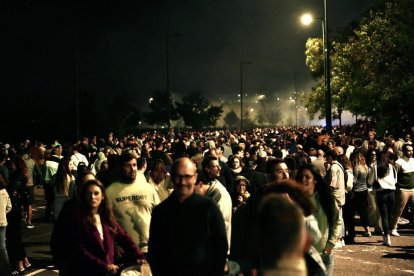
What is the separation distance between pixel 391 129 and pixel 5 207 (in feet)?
75.1

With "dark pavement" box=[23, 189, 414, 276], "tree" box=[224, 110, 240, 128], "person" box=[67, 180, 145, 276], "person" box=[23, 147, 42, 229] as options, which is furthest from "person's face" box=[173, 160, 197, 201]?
"tree" box=[224, 110, 240, 128]

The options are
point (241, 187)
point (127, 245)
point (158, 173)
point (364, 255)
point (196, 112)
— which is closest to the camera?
point (127, 245)

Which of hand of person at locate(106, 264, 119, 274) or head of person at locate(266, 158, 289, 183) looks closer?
hand of person at locate(106, 264, 119, 274)

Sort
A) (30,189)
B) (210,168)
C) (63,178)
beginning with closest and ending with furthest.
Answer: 1. (210,168)
2. (63,178)
3. (30,189)

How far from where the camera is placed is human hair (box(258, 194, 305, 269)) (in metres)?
3.14

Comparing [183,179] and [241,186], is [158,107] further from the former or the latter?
[183,179]

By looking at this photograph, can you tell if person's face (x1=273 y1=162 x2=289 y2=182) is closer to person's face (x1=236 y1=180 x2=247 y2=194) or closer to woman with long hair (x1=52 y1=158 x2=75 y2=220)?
person's face (x1=236 y1=180 x2=247 y2=194)

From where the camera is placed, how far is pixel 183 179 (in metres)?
5.15

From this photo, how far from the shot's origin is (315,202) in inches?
253

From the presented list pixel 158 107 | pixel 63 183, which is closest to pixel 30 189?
pixel 63 183

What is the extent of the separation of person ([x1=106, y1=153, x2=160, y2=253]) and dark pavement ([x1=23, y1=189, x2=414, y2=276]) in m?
3.74

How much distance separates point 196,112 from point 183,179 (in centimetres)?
7224

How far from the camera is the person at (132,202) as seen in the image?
6707 mm

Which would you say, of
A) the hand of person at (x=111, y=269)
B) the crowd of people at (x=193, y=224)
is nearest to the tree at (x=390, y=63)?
the crowd of people at (x=193, y=224)
